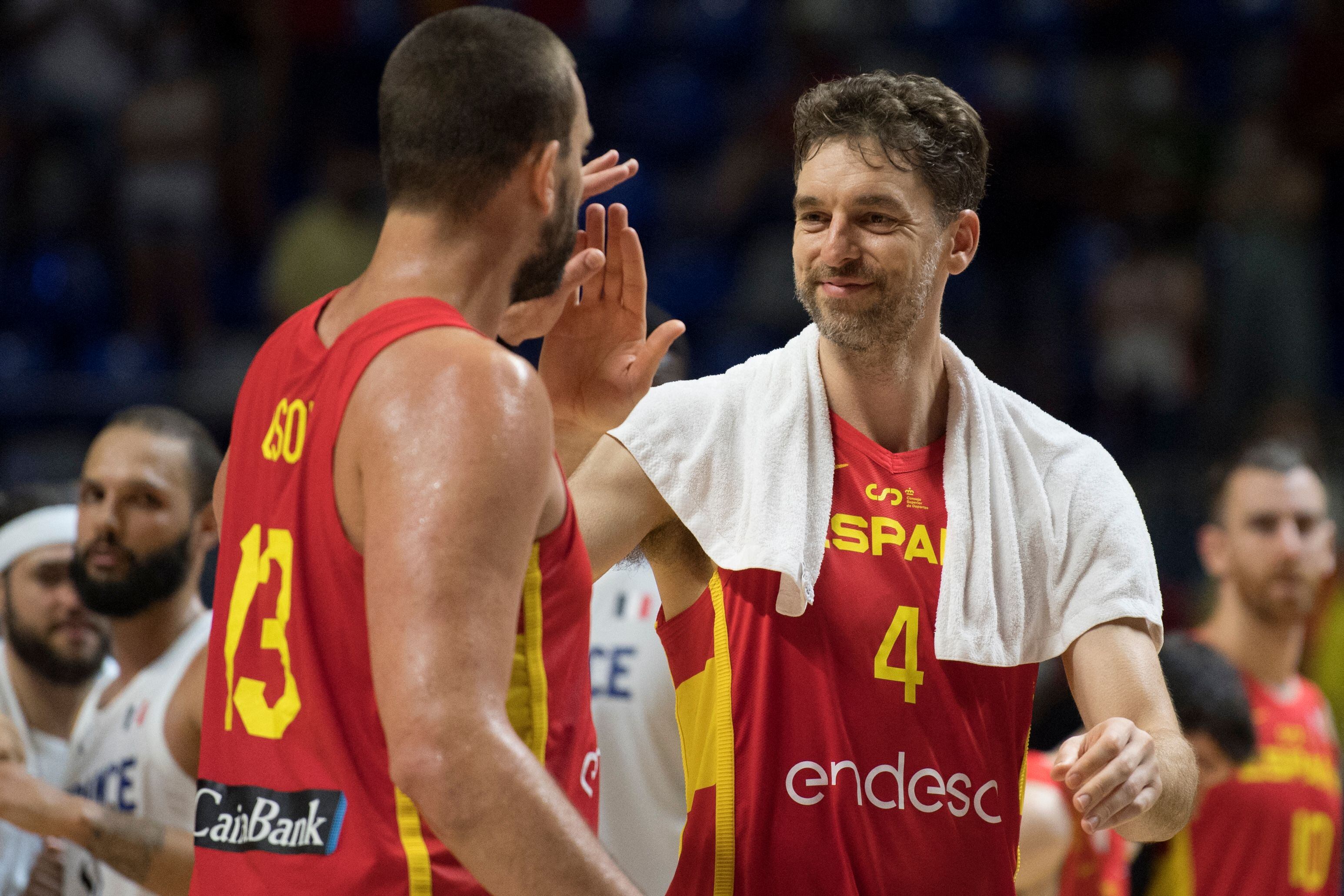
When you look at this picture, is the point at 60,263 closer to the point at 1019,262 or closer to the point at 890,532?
the point at 1019,262

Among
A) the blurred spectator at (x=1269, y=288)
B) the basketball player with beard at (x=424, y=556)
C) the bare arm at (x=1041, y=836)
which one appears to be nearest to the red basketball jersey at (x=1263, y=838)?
the bare arm at (x=1041, y=836)

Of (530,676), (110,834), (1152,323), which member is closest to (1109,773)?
(530,676)

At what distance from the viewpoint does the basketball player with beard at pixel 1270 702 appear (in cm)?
554

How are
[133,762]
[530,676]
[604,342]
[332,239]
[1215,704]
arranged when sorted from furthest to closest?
[332,239] < [1215,704] < [133,762] < [604,342] < [530,676]

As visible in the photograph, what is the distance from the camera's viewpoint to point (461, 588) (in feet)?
6.12

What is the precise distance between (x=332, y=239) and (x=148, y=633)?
5.09 metres

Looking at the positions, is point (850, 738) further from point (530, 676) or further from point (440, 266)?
point (440, 266)

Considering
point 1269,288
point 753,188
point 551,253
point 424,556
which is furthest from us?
point 753,188

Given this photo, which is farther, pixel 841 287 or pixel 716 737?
pixel 841 287

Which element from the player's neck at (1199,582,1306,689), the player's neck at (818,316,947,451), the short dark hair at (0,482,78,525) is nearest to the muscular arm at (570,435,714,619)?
the player's neck at (818,316,947,451)

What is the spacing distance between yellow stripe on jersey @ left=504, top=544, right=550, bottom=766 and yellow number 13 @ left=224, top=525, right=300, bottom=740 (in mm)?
300

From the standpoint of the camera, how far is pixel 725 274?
10133 millimetres

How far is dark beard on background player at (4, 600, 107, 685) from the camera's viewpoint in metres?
4.79

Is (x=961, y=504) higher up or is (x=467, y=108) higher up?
(x=467, y=108)
